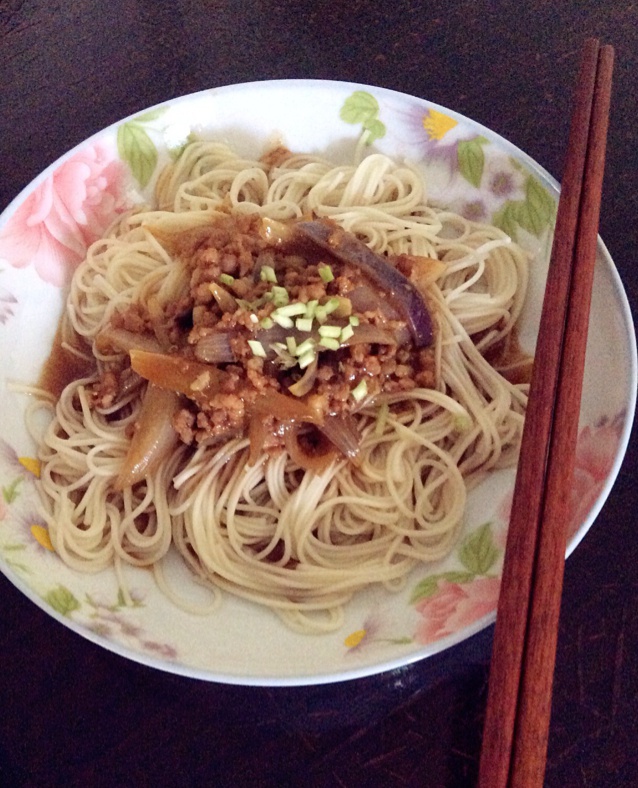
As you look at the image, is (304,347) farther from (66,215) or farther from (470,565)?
(66,215)

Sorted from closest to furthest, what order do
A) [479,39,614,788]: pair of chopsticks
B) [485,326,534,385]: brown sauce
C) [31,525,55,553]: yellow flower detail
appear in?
[479,39,614,788]: pair of chopsticks
[31,525,55,553]: yellow flower detail
[485,326,534,385]: brown sauce

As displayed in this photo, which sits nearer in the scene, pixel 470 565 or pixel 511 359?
pixel 470 565

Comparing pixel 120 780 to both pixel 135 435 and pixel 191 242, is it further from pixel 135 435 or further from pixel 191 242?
pixel 191 242

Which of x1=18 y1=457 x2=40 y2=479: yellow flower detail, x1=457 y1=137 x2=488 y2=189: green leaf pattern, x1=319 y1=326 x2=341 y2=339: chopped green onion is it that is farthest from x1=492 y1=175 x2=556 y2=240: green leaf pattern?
x1=18 y1=457 x2=40 y2=479: yellow flower detail

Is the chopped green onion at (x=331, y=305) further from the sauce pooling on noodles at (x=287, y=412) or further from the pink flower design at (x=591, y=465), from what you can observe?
the pink flower design at (x=591, y=465)

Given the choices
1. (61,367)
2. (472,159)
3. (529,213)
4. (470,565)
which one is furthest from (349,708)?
(472,159)

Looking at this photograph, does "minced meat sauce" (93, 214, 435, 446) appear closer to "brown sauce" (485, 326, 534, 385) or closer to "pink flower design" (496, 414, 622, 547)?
"brown sauce" (485, 326, 534, 385)

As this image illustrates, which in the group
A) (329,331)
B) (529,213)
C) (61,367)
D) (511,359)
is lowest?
(61,367)

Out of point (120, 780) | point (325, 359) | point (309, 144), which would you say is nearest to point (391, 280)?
point (325, 359)
